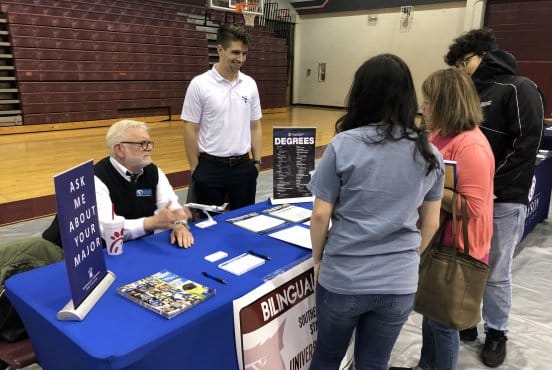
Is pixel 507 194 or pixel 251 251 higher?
pixel 507 194

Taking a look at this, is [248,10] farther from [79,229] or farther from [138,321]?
[138,321]

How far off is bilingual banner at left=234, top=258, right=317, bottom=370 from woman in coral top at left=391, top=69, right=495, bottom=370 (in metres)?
0.52

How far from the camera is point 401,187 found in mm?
1113

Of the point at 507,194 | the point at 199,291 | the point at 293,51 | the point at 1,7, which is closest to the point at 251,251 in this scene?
the point at 199,291

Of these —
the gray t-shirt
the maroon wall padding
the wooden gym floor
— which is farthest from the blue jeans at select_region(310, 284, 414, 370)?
the maroon wall padding

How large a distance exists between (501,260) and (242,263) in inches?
47.7

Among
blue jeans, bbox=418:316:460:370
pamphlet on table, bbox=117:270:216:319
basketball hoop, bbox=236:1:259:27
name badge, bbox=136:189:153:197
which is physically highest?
basketball hoop, bbox=236:1:259:27

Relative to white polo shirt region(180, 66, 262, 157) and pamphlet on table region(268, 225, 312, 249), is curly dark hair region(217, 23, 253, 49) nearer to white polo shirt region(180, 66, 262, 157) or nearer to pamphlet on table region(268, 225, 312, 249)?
white polo shirt region(180, 66, 262, 157)

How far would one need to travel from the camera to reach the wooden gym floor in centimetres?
398

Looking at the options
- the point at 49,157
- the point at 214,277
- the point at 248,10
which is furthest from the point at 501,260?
the point at 248,10

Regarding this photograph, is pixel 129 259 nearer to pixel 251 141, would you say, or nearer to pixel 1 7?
pixel 251 141

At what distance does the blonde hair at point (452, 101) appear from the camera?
1483 mm

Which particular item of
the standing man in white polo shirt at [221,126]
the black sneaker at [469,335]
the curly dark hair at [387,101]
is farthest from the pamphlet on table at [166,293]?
the black sneaker at [469,335]

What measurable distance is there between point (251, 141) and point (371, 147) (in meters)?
1.82
